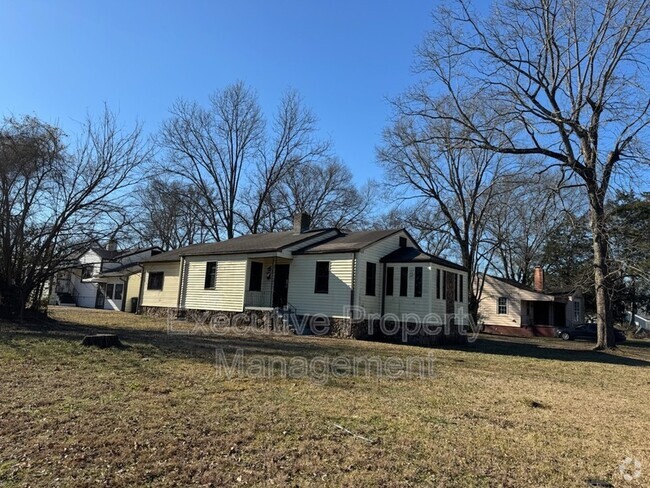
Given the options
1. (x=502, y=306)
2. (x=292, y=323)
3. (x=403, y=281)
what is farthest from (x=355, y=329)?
(x=502, y=306)

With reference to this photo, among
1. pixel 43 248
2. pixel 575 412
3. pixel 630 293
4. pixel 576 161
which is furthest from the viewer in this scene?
pixel 630 293

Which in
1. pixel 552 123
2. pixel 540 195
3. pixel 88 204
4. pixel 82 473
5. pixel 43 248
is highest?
pixel 552 123

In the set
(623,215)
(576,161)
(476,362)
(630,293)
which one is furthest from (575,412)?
(630,293)

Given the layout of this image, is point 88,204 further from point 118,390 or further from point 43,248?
point 118,390

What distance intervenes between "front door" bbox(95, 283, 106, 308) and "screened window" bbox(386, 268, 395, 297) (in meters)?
29.1

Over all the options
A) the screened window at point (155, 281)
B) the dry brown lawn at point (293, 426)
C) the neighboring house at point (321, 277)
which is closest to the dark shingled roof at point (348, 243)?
the neighboring house at point (321, 277)

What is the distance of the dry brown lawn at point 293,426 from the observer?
4062 millimetres

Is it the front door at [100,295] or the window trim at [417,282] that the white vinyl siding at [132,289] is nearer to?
the front door at [100,295]

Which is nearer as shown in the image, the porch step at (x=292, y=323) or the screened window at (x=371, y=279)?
the porch step at (x=292, y=323)

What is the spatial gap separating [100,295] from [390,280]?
3060cm

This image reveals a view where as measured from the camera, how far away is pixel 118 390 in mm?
6539

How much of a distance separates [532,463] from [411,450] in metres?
1.22

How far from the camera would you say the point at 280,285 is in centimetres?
2114

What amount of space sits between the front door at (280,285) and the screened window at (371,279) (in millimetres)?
4028
